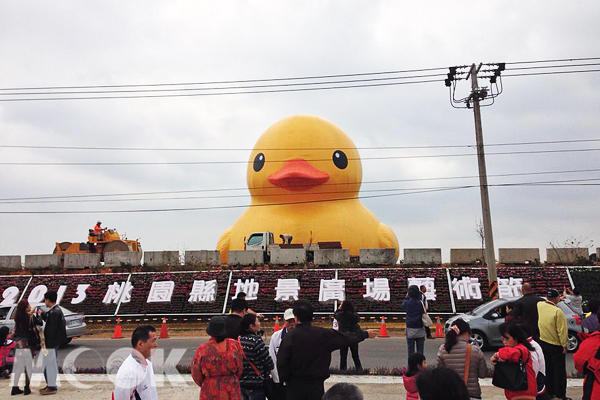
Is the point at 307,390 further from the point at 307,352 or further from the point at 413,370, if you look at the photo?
the point at 413,370

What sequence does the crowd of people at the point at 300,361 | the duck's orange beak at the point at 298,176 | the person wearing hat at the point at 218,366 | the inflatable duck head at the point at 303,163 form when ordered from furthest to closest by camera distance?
the inflatable duck head at the point at 303,163 → the duck's orange beak at the point at 298,176 → the person wearing hat at the point at 218,366 → the crowd of people at the point at 300,361

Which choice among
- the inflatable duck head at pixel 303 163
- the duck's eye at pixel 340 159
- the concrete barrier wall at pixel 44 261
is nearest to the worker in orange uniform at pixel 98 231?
the concrete barrier wall at pixel 44 261

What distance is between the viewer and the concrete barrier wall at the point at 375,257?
757 inches

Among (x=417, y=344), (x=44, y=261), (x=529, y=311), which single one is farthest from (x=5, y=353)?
(x=44, y=261)

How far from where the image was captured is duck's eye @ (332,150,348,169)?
70.6ft

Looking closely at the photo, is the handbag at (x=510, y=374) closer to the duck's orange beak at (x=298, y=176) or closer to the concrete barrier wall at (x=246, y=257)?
the concrete barrier wall at (x=246, y=257)

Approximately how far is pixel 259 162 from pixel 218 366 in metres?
17.7

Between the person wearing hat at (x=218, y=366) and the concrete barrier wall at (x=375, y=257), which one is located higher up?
the concrete barrier wall at (x=375, y=257)

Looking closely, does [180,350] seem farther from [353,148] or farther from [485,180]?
[353,148]

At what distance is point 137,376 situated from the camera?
391 cm

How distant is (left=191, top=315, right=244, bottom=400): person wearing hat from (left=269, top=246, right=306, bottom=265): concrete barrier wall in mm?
14997

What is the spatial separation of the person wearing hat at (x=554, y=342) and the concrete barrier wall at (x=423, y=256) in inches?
499

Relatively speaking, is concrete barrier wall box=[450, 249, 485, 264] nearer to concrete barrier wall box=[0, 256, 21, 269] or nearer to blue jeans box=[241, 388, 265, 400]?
blue jeans box=[241, 388, 265, 400]

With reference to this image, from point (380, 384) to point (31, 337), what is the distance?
545 centimetres
